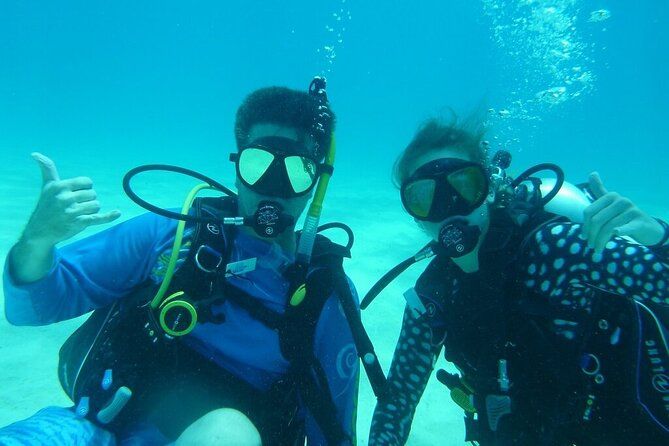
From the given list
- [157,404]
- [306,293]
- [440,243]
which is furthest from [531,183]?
[157,404]

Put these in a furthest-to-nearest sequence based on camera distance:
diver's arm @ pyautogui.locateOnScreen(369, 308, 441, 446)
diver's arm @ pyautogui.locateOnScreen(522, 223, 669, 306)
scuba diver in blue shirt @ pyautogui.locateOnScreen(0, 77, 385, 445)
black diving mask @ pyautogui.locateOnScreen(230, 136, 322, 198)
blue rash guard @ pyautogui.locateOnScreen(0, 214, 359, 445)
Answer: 1. diver's arm @ pyautogui.locateOnScreen(369, 308, 441, 446)
2. black diving mask @ pyautogui.locateOnScreen(230, 136, 322, 198)
3. blue rash guard @ pyautogui.locateOnScreen(0, 214, 359, 445)
4. scuba diver in blue shirt @ pyautogui.locateOnScreen(0, 77, 385, 445)
5. diver's arm @ pyautogui.locateOnScreen(522, 223, 669, 306)

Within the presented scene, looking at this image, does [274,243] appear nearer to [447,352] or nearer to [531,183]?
[447,352]

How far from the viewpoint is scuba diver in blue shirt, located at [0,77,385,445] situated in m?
2.14

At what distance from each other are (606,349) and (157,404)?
107 inches

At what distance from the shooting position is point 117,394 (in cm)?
213

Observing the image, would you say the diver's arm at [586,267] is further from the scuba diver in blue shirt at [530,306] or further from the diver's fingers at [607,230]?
the diver's fingers at [607,230]

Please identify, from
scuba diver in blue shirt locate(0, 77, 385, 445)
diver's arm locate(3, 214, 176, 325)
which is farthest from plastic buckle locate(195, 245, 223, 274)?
diver's arm locate(3, 214, 176, 325)

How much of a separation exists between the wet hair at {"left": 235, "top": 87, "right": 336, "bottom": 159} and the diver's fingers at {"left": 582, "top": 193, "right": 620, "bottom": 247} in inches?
69.9

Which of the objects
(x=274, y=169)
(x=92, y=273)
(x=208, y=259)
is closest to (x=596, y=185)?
(x=274, y=169)

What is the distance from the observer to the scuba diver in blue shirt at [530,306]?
203cm

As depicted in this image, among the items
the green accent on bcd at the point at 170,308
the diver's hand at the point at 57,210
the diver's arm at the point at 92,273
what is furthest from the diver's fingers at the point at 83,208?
the green accent on bcd at the point at 170,308

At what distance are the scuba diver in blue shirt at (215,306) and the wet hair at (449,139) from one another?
0.65 metres

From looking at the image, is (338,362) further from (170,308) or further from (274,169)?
(274,169)

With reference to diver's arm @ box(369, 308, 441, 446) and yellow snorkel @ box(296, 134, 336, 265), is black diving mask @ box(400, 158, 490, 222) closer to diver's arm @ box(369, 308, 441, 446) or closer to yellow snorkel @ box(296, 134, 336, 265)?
yellow snorkel @ box(296, 134, 336, 265)
